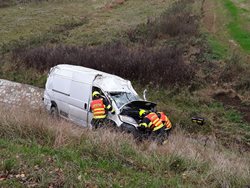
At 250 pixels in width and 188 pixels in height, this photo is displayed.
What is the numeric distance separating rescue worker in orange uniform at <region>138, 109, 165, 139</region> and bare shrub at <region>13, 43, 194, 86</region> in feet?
19.2

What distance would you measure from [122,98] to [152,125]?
1687mm


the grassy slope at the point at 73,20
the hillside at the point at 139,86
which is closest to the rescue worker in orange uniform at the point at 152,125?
the hillside at the point at 139,86

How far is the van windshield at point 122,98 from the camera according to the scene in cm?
1139

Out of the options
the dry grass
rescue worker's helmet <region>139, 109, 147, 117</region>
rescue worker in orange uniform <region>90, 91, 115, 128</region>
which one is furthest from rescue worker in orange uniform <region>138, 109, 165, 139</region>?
the dry grass

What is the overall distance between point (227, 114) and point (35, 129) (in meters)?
8.65

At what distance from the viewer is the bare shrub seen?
54.7 ft

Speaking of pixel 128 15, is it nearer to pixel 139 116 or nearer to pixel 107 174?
pixel 139 116

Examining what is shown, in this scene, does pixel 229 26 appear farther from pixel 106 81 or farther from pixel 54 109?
pixel 54 109

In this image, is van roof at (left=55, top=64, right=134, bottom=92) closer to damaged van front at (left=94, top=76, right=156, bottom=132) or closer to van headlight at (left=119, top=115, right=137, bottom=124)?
damaged van front at (left=94, top=76, right=156, bottom=132)

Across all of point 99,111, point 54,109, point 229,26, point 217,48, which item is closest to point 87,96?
point 99,111

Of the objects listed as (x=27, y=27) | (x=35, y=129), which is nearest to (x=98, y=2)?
(x=27, y=27)

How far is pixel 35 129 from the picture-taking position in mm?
7770

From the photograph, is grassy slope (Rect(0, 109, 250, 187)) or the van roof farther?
the van roof

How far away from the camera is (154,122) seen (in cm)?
1056
